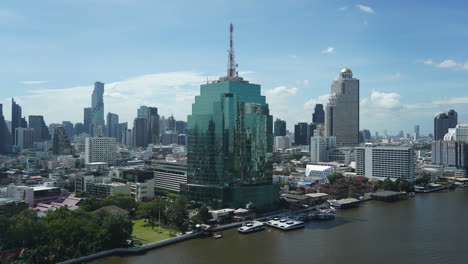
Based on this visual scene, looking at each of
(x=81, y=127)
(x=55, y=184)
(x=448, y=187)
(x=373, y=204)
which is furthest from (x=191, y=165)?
(x=81, y=127)

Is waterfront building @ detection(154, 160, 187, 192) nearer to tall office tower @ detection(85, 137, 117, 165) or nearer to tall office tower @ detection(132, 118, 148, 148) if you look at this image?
tall office tower @ detection(85, 137, 117, 165)

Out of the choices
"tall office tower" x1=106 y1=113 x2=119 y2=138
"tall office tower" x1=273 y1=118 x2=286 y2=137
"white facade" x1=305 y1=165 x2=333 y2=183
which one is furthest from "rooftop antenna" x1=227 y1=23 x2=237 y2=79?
"tall office tower" x1=106 y1=113 x2=119 y2=138

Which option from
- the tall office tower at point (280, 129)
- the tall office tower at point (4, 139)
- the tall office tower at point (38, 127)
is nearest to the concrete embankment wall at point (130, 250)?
the tall office tower at point (4, 139)

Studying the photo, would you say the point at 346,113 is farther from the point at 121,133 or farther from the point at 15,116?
the point at 15,116

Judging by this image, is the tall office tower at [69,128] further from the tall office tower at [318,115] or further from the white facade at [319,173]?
the white facade at [319,173]

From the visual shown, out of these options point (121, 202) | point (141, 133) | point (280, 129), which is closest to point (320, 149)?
point (121, 202)

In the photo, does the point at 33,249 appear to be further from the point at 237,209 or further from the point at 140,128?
the point at 140,128

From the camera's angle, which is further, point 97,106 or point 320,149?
point 97,106
